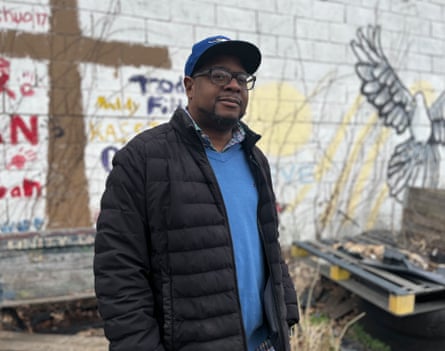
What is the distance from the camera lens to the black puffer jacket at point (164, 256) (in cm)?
113

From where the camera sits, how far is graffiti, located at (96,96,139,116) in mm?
3439

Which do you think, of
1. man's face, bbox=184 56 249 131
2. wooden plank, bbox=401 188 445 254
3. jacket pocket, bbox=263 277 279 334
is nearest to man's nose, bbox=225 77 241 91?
man's face, bbox=184 56 249 131

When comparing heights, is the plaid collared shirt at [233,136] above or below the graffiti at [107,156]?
above

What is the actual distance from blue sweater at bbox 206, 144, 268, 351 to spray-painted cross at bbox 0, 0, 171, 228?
8.02 ft

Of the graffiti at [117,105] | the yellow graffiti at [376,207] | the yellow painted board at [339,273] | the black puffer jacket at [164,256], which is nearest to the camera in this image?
the black puffer jacket at [164,256]

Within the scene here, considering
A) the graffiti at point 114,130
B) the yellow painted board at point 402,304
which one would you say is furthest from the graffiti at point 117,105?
the yellow painted board at point 402,304

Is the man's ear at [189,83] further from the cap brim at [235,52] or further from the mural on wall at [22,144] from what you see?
the mural on wall at [22,144]

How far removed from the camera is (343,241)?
4012mm

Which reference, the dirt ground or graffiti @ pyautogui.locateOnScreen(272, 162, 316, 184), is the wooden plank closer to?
graffiti @ pyautogui.locateOnScreen(272, 162, 316, 184)

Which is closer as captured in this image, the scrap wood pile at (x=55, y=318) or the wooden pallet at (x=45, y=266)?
the wooden pallet at (x=45, y=266)

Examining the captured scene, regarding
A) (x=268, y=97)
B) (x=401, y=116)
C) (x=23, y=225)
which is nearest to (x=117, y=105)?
(x=23, y=225)

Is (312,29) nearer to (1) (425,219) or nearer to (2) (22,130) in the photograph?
(1) (425,219)

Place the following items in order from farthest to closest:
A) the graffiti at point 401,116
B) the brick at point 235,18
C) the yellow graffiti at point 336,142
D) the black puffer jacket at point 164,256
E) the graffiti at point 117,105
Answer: the graffiti at point 401,116 → the yellow graffiti at point 336,142 → the brick at point 235,18 → the graffiti at point 117,105 → the black puffer jacket at point 164,256

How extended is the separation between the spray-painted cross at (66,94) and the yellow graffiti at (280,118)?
1.59m
